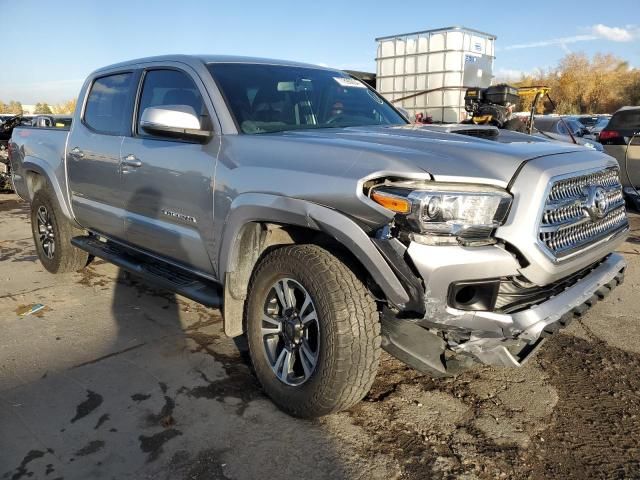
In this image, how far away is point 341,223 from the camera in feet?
7.85

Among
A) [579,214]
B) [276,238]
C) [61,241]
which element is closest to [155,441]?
[276,238]

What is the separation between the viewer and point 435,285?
2219 millimetres

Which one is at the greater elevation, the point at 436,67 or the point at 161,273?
the point at 436,67

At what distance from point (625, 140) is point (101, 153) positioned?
8500mm

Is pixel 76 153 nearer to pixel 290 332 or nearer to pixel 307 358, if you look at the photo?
pixel 290 332

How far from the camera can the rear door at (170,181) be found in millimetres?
3186

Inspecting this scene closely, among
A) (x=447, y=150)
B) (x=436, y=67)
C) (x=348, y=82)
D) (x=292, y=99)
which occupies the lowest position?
(x=447, y=150)

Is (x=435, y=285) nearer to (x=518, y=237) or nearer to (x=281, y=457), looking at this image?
(x=518, y=237)

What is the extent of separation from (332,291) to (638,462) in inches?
63.2

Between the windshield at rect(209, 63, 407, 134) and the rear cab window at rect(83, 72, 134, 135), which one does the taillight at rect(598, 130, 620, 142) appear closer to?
the windshield at rect(209, 63, 407, 134)

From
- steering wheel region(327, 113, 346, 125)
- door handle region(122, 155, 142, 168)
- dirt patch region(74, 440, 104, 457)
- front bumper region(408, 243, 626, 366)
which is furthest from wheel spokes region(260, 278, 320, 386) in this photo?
door handle region(122, 155, 142, 168)

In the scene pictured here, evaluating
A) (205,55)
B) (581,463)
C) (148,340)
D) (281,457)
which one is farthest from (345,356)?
(205,55)

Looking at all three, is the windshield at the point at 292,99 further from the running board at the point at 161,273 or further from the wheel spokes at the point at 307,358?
the wheel spokes at the point at 307,358

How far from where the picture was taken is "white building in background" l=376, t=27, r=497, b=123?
497 inches
